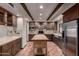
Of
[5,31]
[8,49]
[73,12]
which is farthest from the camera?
[5,31]

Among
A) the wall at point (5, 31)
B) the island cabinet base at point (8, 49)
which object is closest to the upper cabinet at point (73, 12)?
the island cabinet base at point (8, 49)

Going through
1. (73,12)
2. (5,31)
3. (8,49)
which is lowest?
(8,49)

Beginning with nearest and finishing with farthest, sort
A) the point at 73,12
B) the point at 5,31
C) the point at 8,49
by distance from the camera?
1. the point at 73,12
2. the point at 8,49
3. the point at 5,31

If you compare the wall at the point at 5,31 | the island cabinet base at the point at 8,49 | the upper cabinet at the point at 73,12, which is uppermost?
the upper cabinet at the point at 73,12

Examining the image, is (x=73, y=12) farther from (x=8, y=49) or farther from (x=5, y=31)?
(x=5, y=31)

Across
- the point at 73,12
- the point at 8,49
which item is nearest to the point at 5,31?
the point at 8,49

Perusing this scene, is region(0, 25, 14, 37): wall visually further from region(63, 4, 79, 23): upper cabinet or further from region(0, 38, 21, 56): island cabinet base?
region(63, 4, 79, 23): upper cabinet

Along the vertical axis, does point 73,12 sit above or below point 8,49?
above

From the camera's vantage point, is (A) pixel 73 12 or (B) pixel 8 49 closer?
(A) pixel 73 12

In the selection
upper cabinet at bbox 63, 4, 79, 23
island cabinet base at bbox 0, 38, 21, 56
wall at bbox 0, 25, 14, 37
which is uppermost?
upper cabinet at bbox 63, 4, 79, 23

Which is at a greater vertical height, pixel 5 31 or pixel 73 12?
pixel 73 12

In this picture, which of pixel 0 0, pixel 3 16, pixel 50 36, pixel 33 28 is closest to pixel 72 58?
pixel 0 0

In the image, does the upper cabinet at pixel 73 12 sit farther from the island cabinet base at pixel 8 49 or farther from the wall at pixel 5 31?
the wall at pixel 5 31

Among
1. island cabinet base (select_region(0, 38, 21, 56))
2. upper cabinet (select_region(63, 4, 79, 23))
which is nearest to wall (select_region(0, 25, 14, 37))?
island cabinet base (select_region(0, 38, 21, 56))
